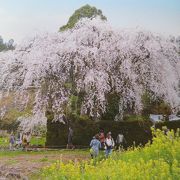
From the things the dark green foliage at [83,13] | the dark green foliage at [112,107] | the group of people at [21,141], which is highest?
the dark green foliage at [83,13]

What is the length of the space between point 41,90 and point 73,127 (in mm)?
3466

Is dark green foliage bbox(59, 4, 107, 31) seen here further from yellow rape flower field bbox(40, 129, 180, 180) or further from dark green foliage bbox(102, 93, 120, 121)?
yellow rape flower field bbox(40, 129, 180, 180)

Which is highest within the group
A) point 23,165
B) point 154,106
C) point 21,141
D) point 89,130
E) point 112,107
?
point 154,106

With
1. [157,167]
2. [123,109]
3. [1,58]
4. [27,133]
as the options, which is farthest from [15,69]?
[157,167]

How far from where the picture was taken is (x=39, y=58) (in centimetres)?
2938

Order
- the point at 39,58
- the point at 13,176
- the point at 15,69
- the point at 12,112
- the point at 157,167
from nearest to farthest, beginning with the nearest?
1. the point at 157,167
2. the point at 13,176
3. the point at 39,58
4. the point at 15,69
5. the point at 12,112

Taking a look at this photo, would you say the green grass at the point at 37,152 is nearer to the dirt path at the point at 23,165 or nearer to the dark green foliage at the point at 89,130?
the dirt path at the point at 23,165

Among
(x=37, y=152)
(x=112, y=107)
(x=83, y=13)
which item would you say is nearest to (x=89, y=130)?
(x=112, y=107)

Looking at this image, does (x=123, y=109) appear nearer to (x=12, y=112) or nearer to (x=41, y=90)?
(x=41, y=90)

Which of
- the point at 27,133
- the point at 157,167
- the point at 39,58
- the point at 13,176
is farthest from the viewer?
the point at 27,133

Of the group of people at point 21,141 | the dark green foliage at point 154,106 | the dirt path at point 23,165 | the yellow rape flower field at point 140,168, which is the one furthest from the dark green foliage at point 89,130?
the yellow rape flower field at point 140,168

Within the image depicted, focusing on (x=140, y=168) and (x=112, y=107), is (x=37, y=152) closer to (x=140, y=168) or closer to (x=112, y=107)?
(x=112, y=107)

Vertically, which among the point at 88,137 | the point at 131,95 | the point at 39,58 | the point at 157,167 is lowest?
the point at 157,167

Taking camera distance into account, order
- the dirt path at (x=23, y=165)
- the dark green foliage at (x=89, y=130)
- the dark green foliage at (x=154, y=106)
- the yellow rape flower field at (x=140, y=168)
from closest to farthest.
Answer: the yellow rape flower field at (x=140, y=168) < the dirt path at (x=23, y=165) < the dark green foliage at (x=89, y=130) < the dark green foliage at (x=154, y=106)
